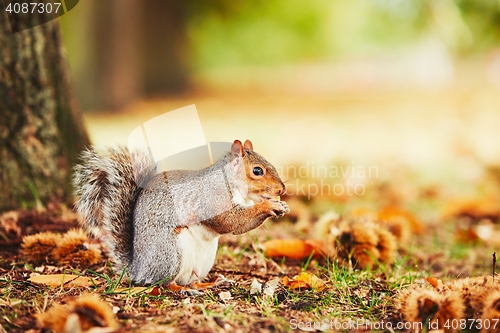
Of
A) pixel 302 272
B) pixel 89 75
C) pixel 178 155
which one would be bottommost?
pixel 302 272

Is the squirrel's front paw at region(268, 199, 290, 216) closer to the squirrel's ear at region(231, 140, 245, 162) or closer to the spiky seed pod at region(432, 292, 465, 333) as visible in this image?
the squirrel's ear at region(231, 140, 245, 162)

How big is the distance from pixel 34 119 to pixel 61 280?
1106mm

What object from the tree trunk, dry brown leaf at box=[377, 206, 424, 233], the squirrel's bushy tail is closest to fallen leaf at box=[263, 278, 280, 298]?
the squirrel's bushy tail

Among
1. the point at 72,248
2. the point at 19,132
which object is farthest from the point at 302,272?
the point at 19,132

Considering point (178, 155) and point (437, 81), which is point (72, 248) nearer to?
point (178, 155)

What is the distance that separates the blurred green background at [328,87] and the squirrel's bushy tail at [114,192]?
0.13m

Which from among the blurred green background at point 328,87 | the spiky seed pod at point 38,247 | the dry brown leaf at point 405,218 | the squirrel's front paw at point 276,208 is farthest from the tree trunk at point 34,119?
the dry brown leaf at point 405,218

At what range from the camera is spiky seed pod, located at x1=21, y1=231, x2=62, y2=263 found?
2.14 metres

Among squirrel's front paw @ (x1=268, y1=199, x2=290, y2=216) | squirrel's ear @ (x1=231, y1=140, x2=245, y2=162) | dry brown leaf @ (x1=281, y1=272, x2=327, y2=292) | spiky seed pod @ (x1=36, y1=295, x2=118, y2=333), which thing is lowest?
dry brown leaf @ (x1=281, y1=272, x2=327, y2=292)

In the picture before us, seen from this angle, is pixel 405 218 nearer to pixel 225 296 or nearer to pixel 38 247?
pixel 225 296

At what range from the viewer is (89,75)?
8.06m

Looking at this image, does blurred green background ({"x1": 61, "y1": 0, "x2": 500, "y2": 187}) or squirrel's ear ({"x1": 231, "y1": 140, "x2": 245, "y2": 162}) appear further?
blurred green background ({"x1": 61, "y1": 0, "x2": 500, "y2": 187})

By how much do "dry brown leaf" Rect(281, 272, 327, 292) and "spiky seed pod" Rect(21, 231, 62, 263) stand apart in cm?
94

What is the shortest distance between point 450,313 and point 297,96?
880 cm
